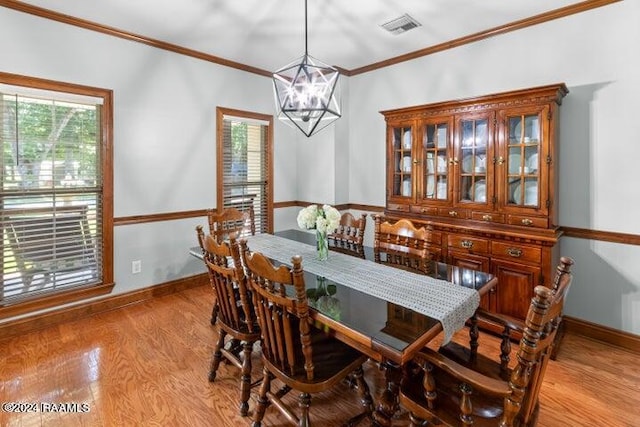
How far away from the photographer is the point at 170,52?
12.1 feet

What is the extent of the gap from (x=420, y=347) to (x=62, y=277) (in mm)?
3297

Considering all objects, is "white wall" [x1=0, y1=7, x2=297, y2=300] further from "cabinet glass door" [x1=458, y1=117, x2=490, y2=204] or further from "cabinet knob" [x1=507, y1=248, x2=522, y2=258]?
"cabinet knob" [x1=507, y1=248, x2=522, y2=258]

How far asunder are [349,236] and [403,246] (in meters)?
0.52

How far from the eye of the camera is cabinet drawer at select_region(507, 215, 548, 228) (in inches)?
107

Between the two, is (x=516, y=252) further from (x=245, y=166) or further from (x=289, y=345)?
(x=245, y=166)

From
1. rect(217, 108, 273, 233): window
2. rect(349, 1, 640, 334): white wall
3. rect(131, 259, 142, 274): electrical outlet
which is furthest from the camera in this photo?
rect(217, 108, 273, 233): window

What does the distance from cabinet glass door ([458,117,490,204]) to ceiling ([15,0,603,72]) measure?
3.03 feet

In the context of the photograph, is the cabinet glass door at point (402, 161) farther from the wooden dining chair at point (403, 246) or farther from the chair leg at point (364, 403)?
the chair leg at point (364, 403)

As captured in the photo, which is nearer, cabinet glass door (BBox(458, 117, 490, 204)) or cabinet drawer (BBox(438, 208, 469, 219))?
cabinet glass door (BBox(458, 117, 490, 204))

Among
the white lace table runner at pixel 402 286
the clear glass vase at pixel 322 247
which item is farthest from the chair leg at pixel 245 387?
the clear glass vase at pixel 322 247

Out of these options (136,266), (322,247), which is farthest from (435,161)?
(136,266)

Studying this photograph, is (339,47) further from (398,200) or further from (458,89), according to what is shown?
(398,200)

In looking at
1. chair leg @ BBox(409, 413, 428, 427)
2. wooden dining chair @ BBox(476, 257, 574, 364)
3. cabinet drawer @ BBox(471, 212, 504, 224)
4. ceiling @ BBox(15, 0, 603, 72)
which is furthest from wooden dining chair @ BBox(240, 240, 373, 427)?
ceiling @ BBox(15, 0, 603, 72)

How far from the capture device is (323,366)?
1.65m
